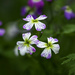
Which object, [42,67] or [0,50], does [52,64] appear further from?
[0,50]

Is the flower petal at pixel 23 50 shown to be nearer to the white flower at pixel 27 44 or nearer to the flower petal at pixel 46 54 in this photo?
the white flower at pixel 27 44

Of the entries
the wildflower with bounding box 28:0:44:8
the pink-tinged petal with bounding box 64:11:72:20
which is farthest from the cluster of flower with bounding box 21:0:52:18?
the pink-tinged petal with bounding box 64:11:72:20

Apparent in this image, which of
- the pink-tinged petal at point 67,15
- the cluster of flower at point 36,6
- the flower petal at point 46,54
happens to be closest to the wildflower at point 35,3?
the cluster of flower at point 36,6

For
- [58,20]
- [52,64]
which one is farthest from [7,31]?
[52,64]

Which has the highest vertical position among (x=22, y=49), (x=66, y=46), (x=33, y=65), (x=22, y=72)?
(x=22, y=49)

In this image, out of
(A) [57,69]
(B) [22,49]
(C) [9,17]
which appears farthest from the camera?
(C) [9,17]

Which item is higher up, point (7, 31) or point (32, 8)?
point (32, 8)

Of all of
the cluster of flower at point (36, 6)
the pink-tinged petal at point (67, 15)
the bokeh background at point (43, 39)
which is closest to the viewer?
the bokeh background at point (43, 39)

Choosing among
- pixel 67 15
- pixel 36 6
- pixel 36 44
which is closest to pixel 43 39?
pixel 36 44

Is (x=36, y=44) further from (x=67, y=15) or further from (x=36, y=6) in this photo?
(x=36, y=6)
